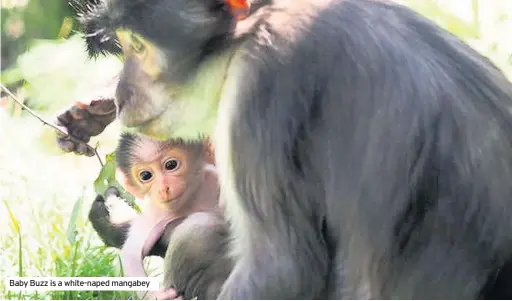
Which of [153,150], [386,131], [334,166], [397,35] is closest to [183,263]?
[153,150]

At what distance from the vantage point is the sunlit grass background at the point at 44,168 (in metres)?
2.51

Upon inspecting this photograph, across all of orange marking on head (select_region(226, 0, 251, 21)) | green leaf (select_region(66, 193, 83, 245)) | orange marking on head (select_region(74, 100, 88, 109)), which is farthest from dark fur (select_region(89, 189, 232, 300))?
orange marking on head (select_region(226, 0, 251, 21))

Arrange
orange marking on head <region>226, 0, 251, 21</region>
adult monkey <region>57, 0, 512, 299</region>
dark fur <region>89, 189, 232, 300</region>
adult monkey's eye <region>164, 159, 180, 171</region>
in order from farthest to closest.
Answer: adult monkey's eye <region>164, 159, 180, 171</region>
dark fur <region>89, 189, 232, 300</region>
orange marking on head <region>226, 0, 251, 21</region>
adult monkey <region>57, 0, 512, 299</region>

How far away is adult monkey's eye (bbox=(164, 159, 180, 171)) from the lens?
248 cm

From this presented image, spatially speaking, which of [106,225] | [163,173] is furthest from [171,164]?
[106,225]

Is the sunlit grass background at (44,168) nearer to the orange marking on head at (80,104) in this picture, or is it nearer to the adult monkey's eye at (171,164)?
the orange marking on head at (80,104)

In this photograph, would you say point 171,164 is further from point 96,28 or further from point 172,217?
point 96,28

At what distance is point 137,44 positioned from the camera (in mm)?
2260

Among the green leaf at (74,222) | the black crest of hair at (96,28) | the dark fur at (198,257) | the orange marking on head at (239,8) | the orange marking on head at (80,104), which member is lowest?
the green leaf at (74,222)

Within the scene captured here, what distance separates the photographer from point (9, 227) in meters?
2.57
